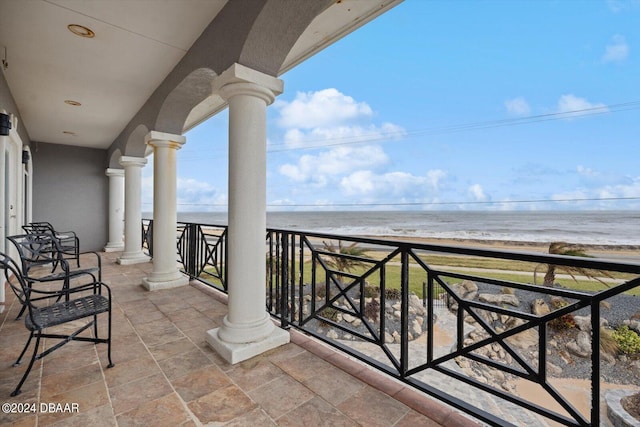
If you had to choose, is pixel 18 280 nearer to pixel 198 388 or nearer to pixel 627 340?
pixel 198 388

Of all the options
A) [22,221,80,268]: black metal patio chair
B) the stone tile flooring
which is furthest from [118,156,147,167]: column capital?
the stone tile flooring

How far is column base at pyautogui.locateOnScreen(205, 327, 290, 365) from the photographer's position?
6.21 ft

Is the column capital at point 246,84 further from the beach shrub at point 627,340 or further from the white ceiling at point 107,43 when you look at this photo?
the beach shrub at point 627,340

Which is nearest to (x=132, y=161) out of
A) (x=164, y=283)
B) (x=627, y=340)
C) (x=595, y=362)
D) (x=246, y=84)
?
(x=164, y=283)

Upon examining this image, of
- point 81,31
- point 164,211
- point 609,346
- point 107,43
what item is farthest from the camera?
point 609,346

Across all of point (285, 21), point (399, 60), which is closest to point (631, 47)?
point (399, 60)

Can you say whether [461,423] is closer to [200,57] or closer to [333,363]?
→ [333,363]

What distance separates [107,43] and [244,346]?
9.90 ft

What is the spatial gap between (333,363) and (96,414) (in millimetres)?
1261

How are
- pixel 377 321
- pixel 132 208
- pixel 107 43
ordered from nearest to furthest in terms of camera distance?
pixel 107 43 < pixel 132 208 < pixel 377 321

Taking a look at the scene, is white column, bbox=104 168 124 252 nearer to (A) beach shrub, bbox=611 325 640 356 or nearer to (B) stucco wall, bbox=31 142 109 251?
(B) stucco wall, bbox=31 142 109 251

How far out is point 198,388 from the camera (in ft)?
5.32

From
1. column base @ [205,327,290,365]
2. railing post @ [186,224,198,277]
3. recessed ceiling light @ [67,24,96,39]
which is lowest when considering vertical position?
column base @ [205,327,290,365]

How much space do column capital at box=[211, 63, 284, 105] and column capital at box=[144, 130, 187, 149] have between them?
1807mm
